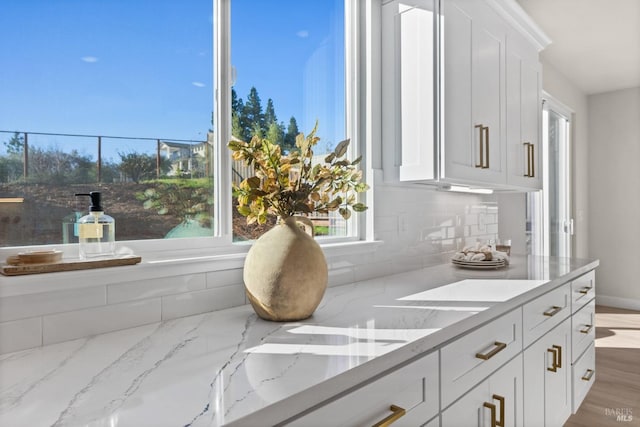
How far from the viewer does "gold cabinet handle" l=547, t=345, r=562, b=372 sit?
5.94 feet

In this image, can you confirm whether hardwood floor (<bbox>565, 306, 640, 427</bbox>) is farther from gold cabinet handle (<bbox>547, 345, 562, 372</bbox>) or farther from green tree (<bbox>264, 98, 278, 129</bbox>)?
green tree (<bbox>264, 98, 278, 129</bbox>)

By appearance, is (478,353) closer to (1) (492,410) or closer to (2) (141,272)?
(1) (492,410)

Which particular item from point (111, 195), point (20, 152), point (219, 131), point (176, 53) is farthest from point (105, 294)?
point (176, 53)

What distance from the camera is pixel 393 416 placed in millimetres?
872

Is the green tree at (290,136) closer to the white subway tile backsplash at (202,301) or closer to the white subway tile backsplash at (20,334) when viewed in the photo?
the white subway tile backsplash at (202,301)

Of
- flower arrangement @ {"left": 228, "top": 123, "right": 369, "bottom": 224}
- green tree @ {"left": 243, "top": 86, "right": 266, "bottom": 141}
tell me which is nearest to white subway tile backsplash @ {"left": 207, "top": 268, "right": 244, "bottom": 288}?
flower arrangement @ {"left": 228, "top": 123, "right": 369, "bottom": 224}

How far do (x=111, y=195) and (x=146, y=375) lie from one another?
0.62 m

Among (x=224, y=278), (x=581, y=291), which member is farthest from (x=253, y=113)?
(x=581, y=291)

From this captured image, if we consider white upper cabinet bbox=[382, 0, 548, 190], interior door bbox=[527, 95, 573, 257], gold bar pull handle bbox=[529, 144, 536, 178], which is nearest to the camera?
white upper cabinet bbox=[382, 0, 548, 190]

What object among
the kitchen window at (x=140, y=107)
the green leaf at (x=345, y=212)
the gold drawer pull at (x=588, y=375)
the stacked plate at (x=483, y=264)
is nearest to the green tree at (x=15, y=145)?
the kitchen window at (x=140, y=107)

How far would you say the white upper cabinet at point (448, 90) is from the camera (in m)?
1.79

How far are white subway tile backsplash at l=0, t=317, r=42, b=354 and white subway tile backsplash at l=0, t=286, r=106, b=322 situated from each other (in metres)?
0.01

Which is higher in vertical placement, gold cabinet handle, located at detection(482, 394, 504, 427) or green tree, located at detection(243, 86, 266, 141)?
green tree, located at detection(243, 86, 266, 141)

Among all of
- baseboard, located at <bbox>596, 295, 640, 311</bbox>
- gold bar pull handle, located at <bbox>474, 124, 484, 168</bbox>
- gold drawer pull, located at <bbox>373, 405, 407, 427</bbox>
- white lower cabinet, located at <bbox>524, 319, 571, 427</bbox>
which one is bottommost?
baseboard, located at <bbox>596, 295, 640, 311</bbox>
